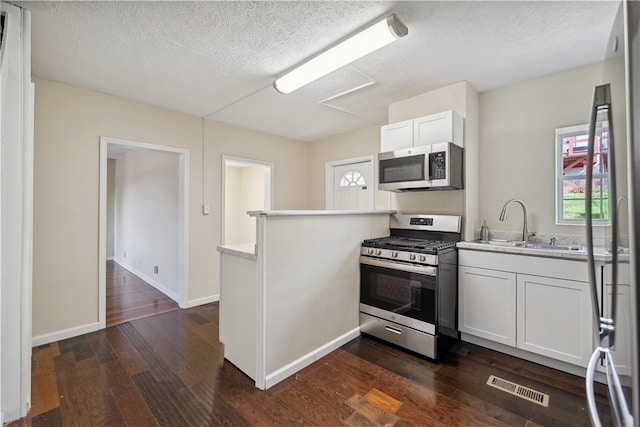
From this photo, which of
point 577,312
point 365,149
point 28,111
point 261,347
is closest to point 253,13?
point 28,111

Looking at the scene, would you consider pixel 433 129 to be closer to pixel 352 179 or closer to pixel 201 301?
pixel 352 179

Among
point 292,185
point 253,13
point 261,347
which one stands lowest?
point 261,347

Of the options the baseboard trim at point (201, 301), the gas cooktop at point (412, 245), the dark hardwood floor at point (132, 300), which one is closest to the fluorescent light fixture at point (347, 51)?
the gas cooktop at point (412, 245)

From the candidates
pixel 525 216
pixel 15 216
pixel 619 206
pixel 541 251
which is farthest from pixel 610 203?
pixel 15 216

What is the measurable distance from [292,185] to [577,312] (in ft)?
12.7

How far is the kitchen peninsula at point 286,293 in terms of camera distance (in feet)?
6.49

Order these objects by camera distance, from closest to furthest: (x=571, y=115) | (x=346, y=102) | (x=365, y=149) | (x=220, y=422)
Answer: (x=220, y=422), (x=571, y=115), (x=346, y=102), (x=365, y=149)

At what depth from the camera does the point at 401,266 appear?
8.17ft

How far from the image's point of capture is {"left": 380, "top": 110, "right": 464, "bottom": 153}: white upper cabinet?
103 inches

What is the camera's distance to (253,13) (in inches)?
70.2

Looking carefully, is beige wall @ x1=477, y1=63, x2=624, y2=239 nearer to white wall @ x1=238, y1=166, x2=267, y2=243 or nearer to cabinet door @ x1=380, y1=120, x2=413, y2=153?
cabinet door @ x1=380, y1=120, x2=413, y2=153

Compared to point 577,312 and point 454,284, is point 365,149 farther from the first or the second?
point 577,312

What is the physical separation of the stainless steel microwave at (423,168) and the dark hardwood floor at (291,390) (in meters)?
1.51

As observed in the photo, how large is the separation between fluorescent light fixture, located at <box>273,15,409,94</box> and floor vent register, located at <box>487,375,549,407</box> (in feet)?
8.12
